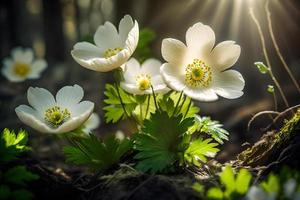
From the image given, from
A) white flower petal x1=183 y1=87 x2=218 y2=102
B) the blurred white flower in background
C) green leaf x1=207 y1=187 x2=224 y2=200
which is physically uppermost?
white flower petal x1=183 y1=87 x2=218 y2=102

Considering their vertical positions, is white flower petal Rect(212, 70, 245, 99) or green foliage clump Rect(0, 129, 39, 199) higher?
white flower petal Rect(212, 70, 245, 99)

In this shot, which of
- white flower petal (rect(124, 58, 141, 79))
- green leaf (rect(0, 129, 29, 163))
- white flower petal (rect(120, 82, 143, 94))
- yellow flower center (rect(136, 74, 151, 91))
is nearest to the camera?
green leaf (rect(0, 129, 29, 163))

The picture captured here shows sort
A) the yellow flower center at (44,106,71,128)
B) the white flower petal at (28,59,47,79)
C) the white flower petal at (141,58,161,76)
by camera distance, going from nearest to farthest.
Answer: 1. the yellow flower center at (44,106,71,128)
2. the white flower petal at (141,58,161,76)
3. the white flower petal at (28,59,47,79)

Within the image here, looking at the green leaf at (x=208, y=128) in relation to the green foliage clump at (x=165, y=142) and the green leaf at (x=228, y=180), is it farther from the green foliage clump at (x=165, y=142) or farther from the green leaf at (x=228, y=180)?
the green leaf at (x=228, y=180)

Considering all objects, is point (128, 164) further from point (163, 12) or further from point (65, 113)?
point (163, 12)

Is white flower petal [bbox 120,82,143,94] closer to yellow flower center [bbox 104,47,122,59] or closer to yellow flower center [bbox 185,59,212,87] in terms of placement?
yellow flower center [bbox 104,47,122,59]

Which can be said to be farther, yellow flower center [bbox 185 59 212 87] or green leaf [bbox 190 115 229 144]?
green leaf [bbox 190 115 229 144]

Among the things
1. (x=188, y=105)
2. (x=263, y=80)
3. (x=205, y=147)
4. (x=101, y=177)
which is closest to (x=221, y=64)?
(x=188, y=105)

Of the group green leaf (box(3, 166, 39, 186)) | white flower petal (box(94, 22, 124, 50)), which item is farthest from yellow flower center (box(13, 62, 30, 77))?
green leaf (box(3, 166, 39, 186))
